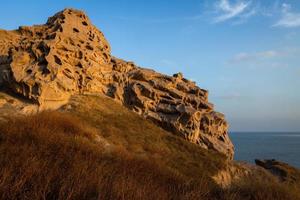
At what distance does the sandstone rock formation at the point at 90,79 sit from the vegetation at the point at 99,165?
2815 mm

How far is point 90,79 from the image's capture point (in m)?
25.7

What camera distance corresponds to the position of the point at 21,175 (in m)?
4.75

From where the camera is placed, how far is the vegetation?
4672 mm

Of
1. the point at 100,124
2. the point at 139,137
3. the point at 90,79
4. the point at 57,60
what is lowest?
the point at 139,137

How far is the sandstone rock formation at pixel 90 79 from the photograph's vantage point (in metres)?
21.2

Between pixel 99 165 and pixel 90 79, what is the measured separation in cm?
1972

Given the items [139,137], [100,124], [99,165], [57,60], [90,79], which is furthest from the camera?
[90,79]

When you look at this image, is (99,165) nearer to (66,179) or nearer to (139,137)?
(66,179)

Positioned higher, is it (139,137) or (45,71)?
(45,71)

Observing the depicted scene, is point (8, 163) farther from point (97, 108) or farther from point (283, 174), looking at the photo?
point (283, 174)

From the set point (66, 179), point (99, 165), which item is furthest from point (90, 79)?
point (66, 179)

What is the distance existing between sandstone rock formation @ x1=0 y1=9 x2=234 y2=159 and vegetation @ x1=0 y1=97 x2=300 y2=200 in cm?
282

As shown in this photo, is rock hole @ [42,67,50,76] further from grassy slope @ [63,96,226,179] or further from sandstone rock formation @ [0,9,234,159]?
grassy slope @ [63,96,226,179]

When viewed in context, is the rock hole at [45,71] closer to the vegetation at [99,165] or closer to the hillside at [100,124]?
the hillside at [100,124]
